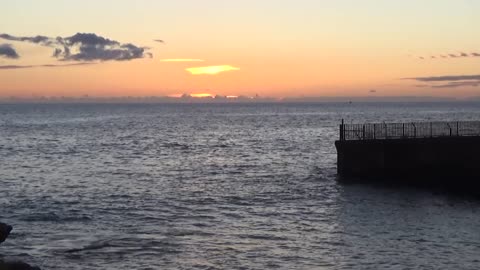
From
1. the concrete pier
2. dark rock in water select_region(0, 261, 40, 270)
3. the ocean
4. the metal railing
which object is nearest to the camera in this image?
dark rock in water select_region(0, 261, 40, 270)

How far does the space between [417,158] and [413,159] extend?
276 millimetres

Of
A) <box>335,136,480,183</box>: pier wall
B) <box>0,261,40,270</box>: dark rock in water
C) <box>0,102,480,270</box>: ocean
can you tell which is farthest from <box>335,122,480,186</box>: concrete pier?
<box>0,261,40,270</box>: dark rock in water

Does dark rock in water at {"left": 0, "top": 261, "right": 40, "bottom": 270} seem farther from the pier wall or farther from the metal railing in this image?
the metal railing

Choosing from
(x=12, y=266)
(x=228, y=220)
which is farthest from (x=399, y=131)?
(x=12, y=266)

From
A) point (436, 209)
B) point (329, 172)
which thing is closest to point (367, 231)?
point (436, 209)

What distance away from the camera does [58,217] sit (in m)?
34.7

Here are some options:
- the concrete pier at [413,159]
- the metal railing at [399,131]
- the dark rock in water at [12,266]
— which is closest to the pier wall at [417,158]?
the concrete pier at [413,159]

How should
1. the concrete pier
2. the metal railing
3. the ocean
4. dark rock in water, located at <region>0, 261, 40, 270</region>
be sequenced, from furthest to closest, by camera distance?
the metal railing → the concrete pier → the ocean → dark rock in water, located at <region>0, 261, 40, 270</region>

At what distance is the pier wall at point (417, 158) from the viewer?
143ft

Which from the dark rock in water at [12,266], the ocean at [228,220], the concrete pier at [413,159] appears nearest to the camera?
the dark rock in water at [12,266]

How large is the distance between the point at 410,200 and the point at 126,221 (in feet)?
55.5

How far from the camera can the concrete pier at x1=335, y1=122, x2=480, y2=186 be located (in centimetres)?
4359

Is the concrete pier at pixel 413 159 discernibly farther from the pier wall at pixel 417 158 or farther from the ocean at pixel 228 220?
the ocean at pixel 228 220

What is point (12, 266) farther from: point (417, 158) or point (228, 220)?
point (417, 158)
